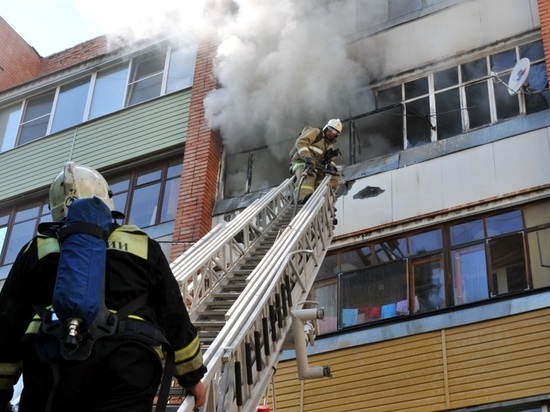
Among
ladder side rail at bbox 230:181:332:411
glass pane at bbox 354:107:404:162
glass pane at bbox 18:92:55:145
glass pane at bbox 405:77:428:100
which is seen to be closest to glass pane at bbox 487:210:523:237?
ladder side rail at bbox 230:181:332:411

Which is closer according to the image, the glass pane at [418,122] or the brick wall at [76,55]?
the glass pane at [418,122]

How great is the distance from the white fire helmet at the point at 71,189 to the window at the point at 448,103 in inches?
292

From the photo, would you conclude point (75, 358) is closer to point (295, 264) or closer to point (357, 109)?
point (295, 264)

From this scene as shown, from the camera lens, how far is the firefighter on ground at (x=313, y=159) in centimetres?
931


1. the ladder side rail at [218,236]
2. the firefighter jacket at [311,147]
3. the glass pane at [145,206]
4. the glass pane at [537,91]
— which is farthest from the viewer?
the glass pane at [145,206]

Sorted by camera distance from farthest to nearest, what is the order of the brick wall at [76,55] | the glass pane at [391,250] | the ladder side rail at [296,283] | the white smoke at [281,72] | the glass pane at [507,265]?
the brick wall at [76,55] < the white smoke at [281,72] < the glass pane at [391,250] < the glass pane at [507,265] < the ladder side rail at [296,283]

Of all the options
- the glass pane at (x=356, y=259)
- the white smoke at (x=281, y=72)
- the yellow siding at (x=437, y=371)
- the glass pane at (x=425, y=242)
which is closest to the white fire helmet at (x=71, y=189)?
the yellow siding at (x=437, y=371)

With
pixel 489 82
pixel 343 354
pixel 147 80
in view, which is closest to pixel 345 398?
pixel 343 354

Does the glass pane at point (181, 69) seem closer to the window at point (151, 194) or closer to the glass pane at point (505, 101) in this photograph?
the window at point (151, 194)

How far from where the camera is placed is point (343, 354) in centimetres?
906

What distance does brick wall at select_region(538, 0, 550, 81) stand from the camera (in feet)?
32.3

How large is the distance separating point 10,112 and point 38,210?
9.03 ft

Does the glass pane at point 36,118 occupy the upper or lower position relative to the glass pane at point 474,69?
upper

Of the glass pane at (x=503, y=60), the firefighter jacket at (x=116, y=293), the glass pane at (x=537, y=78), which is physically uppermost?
the glass pane at (x=503, y=60)
